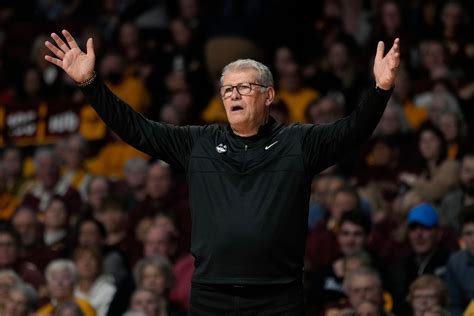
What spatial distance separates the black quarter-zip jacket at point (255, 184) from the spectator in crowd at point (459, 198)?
4054 millimetres

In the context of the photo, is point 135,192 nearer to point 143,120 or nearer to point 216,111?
point 216,111

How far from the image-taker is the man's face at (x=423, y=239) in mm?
8578

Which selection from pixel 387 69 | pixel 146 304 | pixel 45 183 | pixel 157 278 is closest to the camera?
pixel 387 69

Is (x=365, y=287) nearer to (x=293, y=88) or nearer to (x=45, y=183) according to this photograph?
(x=293, y=88)

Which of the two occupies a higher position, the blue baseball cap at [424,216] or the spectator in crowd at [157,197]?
the spectator in crowd at [157,197]

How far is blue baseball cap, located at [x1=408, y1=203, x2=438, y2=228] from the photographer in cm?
857

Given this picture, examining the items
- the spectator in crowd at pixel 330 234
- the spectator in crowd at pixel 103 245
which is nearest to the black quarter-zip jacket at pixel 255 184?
the spectator in crowd at pixel 330 234

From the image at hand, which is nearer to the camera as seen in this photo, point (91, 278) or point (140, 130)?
point (140, 130)

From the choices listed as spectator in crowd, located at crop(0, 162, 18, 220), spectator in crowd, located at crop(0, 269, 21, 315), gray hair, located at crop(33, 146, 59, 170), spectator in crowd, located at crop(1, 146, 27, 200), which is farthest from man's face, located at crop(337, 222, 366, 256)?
spectator in crowd, located at crop(1, 146, 27, 200)

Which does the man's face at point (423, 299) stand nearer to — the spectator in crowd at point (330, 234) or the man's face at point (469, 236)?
the man's face at point (469, 236)

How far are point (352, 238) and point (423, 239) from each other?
49 centimetres

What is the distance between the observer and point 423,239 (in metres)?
8.59

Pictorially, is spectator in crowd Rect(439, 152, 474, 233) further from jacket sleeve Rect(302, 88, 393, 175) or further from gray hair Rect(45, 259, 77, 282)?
jacket sleeve Rect(302, 88, 393, 175)

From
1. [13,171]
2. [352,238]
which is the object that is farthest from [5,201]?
[352,238]
